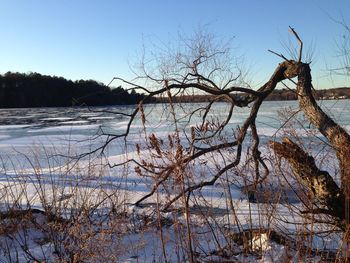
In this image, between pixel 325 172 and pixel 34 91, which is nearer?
pixel 325 172

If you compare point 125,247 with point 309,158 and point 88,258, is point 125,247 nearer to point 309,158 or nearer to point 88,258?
point 88,258

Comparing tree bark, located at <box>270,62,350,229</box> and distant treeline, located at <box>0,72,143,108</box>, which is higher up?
distant treeline, located at <box>0,72,143,108</box>

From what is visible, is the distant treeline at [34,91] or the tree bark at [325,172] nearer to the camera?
the tree bark at [325,172]

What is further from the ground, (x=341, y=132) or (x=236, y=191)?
(x=341, y=132)

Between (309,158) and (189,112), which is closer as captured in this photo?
(309,158)

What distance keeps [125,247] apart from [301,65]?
8.80ft

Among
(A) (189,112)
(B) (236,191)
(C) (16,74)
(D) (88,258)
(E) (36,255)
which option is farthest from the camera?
(C) (16,74)

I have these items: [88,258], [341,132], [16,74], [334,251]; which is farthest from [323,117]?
[16,74]

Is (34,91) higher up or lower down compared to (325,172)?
higher up

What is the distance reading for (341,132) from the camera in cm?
357

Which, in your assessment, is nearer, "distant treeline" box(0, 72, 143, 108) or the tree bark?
the tree bark

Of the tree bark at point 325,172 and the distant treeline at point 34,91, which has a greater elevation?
the distant treeline at point 34,91

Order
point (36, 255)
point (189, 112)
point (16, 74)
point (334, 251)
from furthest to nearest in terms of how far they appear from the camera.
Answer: point (16, 74), point (189, 112), point (36, 255), point (334, 251)

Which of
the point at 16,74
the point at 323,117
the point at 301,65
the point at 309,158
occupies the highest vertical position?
the point at 16,74
